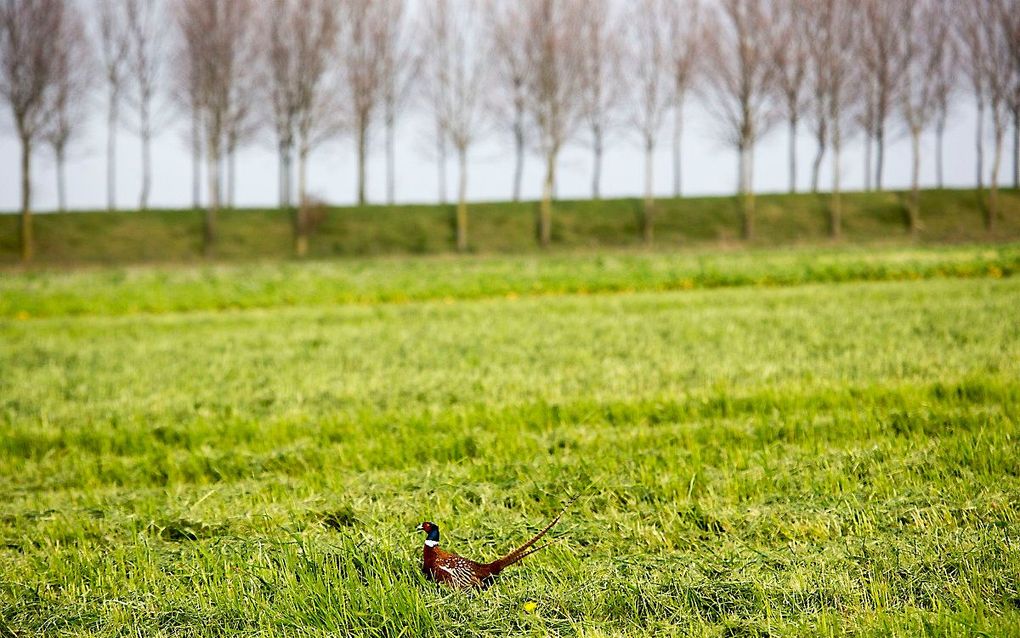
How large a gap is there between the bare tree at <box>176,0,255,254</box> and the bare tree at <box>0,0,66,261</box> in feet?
18.1

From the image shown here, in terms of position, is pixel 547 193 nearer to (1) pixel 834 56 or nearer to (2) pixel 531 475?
(1) pixel 834 56

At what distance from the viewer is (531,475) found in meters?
4.90

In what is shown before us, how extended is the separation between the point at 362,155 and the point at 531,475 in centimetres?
4159

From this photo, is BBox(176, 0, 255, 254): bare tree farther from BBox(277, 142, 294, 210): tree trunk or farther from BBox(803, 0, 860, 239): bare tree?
BBox(803, 0, 860, 239): bare tree

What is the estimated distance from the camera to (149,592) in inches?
136

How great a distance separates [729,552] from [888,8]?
43.9 metres

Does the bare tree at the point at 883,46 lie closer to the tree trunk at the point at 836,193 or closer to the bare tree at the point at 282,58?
the tree trunk at the point at 836,193

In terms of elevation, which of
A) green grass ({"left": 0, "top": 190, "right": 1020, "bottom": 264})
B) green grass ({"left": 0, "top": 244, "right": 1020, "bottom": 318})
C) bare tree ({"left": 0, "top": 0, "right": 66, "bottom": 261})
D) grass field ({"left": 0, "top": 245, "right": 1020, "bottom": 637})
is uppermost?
bare tree ({"left": 0, "top": 0, "right": 66, "bottom": 261})

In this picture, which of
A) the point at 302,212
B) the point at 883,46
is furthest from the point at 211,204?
the point at 883,46

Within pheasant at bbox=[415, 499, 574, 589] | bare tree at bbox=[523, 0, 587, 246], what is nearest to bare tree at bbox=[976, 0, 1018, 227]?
bare tree at bbox=[523, 0, 587, 246]

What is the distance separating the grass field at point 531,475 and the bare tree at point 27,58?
2791 centimetres

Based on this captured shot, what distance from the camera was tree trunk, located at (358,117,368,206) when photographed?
41.6 m

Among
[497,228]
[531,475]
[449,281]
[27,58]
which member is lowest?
[531,475]

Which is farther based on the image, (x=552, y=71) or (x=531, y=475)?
(x=552, y=71)
